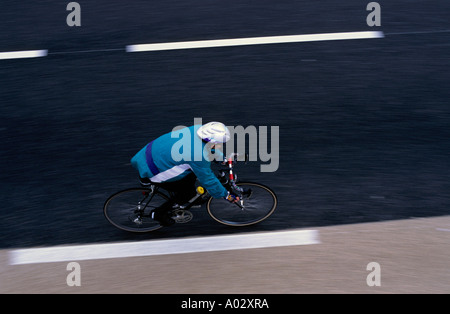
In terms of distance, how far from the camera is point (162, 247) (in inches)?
228

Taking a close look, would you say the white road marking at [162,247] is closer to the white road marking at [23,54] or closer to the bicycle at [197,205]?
the bicycle at [197,205]

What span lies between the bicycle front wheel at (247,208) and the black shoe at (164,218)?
19.4 inches

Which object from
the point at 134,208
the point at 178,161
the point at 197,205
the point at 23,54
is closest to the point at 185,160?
the point at 178,161

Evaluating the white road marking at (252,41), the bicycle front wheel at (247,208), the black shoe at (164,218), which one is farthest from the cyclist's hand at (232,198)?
the white road marking at (252,41)

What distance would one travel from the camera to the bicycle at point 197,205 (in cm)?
570

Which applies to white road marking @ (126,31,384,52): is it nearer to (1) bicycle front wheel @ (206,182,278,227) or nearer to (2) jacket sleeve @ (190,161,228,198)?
(1) bicycle front wheel @ (206,182,278,227)

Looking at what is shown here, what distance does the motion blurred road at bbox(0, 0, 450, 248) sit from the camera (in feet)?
20.3

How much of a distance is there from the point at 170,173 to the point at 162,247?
3.60ft

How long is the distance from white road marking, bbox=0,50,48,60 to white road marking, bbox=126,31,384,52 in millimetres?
1515

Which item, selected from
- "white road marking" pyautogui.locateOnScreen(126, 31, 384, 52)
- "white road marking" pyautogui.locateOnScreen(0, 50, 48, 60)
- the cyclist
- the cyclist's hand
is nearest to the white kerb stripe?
the cyclist

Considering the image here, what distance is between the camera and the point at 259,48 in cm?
832

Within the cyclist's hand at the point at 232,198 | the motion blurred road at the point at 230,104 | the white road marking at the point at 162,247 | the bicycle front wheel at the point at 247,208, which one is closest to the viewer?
the cyclist's hand at the point at 232,198

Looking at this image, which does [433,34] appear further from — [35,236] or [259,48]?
[35,236]
